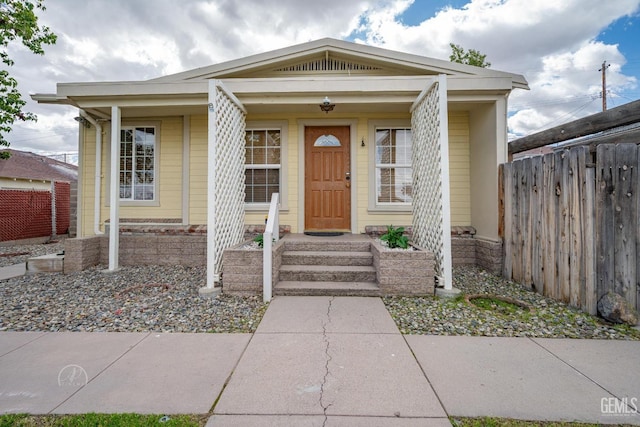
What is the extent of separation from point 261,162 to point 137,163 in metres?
2.70

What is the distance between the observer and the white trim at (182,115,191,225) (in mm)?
5996

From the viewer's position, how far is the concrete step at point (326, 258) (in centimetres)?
436

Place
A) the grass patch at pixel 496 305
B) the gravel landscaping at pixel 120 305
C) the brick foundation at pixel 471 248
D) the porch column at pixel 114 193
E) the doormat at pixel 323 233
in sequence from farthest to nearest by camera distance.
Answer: the doormat at pixel 323 233 → the porch column at pixel 114 193 → the brick foundation at pixel 471 248 → the grass patch at pixel 496 305 → the gravel landscaping at pixel 120 305

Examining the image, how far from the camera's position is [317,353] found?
7.87 ft

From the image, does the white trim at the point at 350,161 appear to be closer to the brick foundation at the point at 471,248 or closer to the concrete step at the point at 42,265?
the brick foundation at the point at 471,248

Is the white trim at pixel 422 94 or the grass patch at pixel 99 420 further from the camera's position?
the white trim at pixel 422 94

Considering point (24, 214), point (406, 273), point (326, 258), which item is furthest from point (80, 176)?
point (406, 273)

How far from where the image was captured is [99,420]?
164 cm

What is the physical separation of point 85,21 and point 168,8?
99.0 inches

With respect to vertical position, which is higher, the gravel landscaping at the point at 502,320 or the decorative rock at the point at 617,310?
the decorative rock at the point at 617,310

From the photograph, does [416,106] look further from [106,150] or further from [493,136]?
[106,150]

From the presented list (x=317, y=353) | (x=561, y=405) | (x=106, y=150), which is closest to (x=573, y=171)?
(x=561, y=405)

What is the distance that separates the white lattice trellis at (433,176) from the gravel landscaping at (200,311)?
0.76 metres

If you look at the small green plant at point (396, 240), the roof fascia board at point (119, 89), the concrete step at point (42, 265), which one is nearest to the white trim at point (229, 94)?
the roof fascia board at point (119, 89)
